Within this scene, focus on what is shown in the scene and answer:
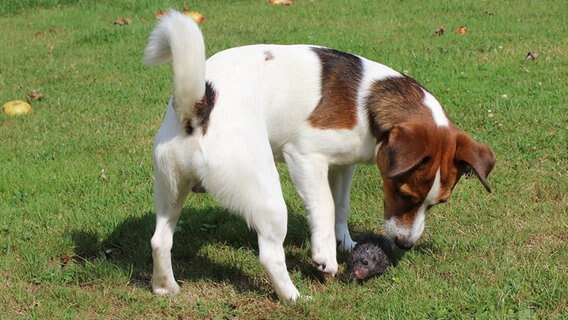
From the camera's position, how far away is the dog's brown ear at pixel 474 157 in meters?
4.87

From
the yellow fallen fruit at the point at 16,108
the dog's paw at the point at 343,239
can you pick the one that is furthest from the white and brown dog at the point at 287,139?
the yellow fallen fruit at the point at 16,108

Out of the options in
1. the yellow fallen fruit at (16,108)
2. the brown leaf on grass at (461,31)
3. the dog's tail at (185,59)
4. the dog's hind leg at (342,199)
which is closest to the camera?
the dog's tail at (185,59)

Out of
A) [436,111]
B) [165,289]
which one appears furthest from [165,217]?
[436,111]

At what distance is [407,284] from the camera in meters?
5.13

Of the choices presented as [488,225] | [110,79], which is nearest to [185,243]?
[488,225]

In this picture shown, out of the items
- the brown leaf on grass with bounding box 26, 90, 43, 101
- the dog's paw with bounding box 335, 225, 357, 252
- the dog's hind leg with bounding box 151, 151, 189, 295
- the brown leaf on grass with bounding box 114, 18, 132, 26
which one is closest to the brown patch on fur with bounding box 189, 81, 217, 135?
the dog's hind leg with bounding box 151, 151, 189, 295

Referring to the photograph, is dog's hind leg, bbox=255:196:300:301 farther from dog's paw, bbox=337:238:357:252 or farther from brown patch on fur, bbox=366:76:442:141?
dog's paw, bbox=337:238:357:252

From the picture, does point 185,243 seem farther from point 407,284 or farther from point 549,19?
point 549,19

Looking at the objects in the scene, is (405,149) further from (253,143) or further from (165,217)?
(165,217)

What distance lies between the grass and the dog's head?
418mm

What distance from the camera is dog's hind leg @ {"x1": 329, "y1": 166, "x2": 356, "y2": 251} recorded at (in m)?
5.96

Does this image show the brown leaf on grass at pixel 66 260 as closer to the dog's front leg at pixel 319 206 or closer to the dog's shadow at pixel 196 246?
the dog's shadow at pixel 196 246

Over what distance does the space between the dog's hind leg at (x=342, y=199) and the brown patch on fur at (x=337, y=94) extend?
611 millimetres

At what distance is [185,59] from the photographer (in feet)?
14.5
